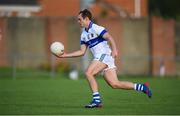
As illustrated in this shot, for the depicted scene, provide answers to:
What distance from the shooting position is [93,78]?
1582cm

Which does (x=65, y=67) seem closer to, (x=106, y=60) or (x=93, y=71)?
(x=106, y=60)

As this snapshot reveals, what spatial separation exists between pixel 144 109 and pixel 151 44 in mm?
26966

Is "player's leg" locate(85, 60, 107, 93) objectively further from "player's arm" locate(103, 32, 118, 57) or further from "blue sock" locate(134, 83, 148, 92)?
"blue sock" locate(134, 83, 148, 92)

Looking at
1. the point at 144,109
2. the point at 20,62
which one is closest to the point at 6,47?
the point at 20,62

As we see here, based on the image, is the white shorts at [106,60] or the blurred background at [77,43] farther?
the blurred background at [77,43]

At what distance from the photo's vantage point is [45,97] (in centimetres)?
1950

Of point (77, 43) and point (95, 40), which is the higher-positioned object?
point (77, 43)

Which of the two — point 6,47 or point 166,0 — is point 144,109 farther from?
point 166,0

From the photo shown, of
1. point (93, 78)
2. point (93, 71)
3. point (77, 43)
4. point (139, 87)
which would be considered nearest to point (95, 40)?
point (93, 71)

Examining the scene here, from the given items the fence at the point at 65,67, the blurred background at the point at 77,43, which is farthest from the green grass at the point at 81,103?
the blurred background at the point at 77,43

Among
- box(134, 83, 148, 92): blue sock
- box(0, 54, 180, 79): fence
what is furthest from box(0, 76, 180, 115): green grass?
box(0, 54, 180, 79): fence

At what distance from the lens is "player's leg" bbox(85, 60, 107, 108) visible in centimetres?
1580

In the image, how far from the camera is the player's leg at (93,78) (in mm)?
15805

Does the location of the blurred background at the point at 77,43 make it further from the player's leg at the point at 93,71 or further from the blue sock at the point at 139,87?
the player's leg at the point at 93,71
